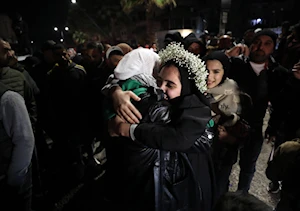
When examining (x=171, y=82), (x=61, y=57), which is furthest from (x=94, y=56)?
(x=171, y=82)

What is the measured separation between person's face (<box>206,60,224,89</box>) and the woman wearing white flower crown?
0.96 metres

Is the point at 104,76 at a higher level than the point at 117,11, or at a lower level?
lower

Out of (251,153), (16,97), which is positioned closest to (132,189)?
(16,97)

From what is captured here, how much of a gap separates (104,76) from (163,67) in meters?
2.70

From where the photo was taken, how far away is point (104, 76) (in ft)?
13.6

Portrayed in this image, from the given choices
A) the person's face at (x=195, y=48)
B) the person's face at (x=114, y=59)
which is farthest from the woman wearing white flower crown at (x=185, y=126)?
the person's face at (x=195, y=48)

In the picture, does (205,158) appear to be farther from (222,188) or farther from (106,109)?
(222,188)

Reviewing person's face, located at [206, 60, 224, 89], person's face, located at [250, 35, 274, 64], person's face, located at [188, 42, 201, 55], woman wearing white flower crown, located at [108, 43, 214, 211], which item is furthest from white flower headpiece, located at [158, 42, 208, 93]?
person's face, located at [188, 42, 201, 55]

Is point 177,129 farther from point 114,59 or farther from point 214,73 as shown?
point 114,59

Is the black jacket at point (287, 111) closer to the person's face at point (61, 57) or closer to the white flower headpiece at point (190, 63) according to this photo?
the white flower headpiece at point (190, 63)

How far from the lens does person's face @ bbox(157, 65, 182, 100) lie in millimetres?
1562

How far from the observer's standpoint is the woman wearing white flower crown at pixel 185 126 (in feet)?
4.63

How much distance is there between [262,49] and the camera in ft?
10.4

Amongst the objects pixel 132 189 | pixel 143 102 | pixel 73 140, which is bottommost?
pixel 73 140
